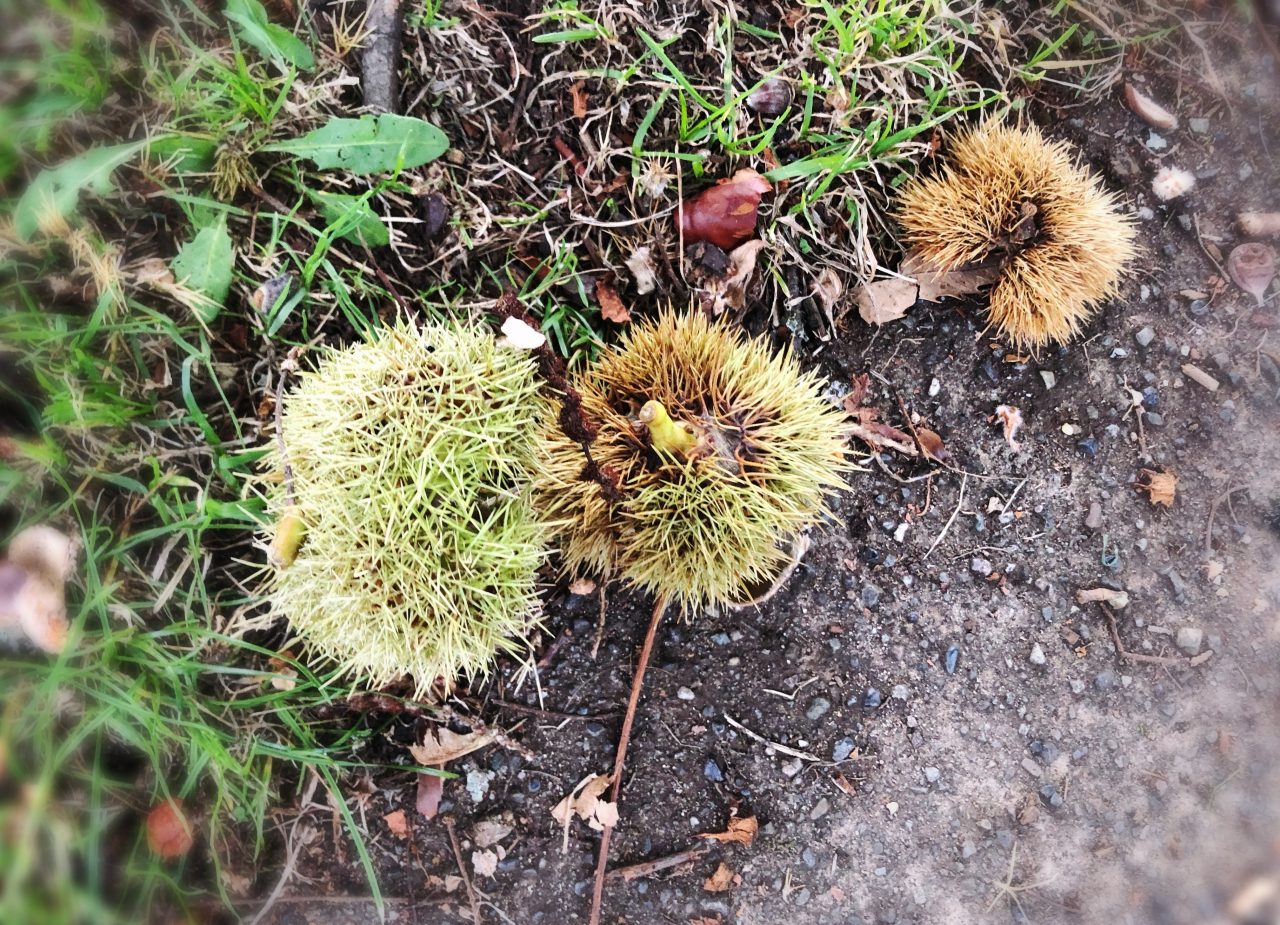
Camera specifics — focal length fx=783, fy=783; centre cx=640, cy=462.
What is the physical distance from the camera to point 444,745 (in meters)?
1.95

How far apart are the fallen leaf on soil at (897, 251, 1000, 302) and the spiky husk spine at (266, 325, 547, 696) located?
1.06m

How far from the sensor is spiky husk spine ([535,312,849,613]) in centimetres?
150

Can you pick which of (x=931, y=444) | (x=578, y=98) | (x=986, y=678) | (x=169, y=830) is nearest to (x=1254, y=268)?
(x=931, y=444)

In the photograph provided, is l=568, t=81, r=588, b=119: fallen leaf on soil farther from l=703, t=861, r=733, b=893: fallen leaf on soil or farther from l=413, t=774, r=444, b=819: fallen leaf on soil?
l=703, t=861, r=733, b=893: fallen leaf on soil

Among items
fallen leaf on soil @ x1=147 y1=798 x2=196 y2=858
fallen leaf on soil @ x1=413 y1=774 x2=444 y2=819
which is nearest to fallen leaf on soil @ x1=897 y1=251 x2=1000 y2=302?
fallen leaf on soil @ x1=413 y1=774 x2=444 y2=819

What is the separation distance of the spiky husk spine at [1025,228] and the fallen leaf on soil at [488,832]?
176 centimetres

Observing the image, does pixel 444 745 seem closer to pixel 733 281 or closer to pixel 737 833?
pixel 737 833

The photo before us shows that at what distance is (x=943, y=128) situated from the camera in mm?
2029

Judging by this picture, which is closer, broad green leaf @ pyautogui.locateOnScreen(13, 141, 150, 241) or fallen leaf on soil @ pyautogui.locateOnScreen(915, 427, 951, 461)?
broad green leaf @ pyautogui.locateOnScreen(13, 141, 150, 241)

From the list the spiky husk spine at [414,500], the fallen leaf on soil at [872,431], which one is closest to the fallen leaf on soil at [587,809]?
the spiky husk spine at [414,500]

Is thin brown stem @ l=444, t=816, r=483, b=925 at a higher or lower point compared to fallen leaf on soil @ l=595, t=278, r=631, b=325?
lower

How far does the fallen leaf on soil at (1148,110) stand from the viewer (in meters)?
2.14

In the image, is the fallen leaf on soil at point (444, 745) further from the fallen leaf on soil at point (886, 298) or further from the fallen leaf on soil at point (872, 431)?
the fallen leaf on soil at point (886, 298)

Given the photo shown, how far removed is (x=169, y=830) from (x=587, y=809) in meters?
0.96
